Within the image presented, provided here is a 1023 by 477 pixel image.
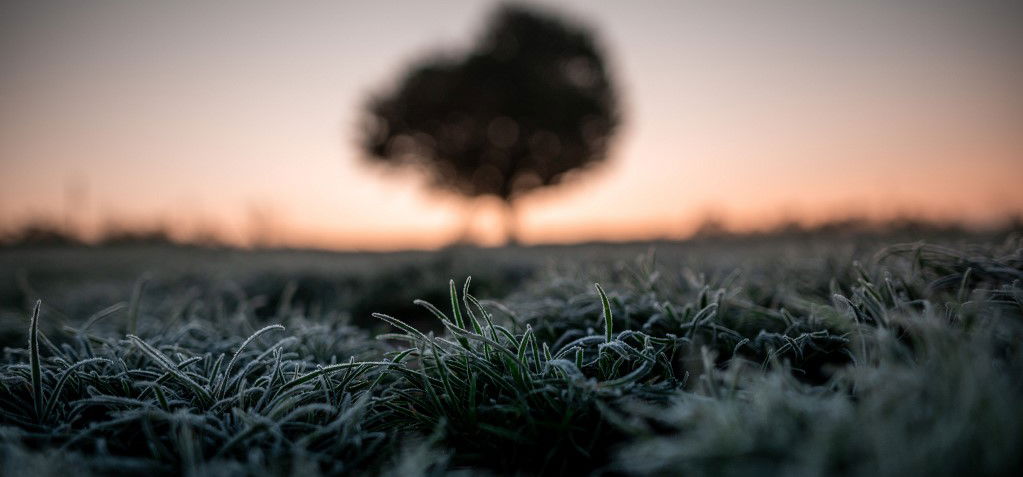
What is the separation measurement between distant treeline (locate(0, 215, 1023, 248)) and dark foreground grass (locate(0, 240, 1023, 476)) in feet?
11.1

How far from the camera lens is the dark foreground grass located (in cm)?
77

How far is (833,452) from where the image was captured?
75 cm

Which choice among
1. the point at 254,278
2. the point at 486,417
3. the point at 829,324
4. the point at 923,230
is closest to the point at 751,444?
the point at 486,417

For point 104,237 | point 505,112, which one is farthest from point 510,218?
point 104,237

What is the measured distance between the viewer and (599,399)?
4.01ft

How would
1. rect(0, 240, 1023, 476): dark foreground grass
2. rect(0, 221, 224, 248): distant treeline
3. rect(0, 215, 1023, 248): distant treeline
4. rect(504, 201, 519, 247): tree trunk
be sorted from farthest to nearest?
rect(504, 201, 519, 247): tree trunk → rect(0, 221, 224, 248): distant treeline → rect(0, 215, 1023, 248): distant treeline → rect(0, 240, 1023, 476): dark foreground grass

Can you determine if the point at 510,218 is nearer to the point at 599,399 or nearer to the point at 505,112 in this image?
the point at 505,112

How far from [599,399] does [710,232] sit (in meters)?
7.14

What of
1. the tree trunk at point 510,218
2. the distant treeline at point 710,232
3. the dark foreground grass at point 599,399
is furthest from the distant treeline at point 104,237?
the tree trunk at point 510,218

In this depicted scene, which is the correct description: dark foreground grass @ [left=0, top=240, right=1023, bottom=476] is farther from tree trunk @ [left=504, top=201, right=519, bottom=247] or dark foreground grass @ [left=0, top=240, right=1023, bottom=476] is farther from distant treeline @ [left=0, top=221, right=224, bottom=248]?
tree trunk @ [left=504, top=201, right=519, bottom=247]

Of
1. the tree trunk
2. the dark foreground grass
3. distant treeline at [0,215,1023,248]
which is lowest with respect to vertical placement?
the dark foreground grass

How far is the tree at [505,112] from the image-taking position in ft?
65.1

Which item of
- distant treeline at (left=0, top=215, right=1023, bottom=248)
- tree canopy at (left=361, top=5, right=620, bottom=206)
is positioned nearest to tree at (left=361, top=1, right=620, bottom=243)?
tree canopy at (left=361, top=5, right=620, bottom=206)

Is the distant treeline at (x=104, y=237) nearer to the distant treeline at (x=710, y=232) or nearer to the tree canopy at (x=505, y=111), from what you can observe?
the distant treeline at (x=710, y=232)
